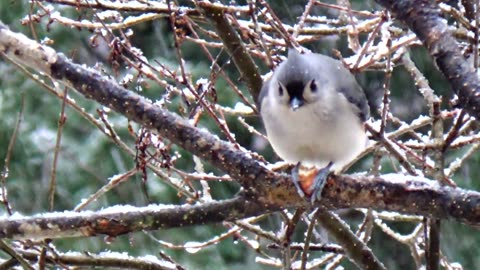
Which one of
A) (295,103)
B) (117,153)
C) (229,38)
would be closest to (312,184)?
(295,103)

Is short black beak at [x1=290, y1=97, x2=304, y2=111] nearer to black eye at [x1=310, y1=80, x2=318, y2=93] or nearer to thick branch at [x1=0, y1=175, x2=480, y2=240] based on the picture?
black eye at [x1=310, y1=80, x2=318, y2=93]

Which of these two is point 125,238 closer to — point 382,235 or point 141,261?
point 382,235

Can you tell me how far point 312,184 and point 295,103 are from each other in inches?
16.1

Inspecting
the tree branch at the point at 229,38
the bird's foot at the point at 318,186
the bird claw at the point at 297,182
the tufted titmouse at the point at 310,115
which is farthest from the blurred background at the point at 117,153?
the bird's foot at the point at 318,186

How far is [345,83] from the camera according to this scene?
2488 millimetres

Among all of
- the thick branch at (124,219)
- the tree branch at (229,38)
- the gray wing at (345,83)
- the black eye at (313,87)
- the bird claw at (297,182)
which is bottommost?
the thick branch at (124,219)

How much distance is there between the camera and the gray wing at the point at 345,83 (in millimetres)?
2451

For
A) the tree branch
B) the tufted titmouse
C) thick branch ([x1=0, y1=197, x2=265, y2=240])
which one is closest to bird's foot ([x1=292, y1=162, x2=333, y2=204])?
thick branch ([x1=0, y1=197, x2=265, y2=240])

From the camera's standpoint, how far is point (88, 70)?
186 centimetres

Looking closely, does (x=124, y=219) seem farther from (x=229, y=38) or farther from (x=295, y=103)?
(x=229, y=38)

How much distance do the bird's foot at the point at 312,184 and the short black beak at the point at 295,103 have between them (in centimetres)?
27

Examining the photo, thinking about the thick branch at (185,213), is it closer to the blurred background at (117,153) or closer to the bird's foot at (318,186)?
the bird's foot at (318,186)

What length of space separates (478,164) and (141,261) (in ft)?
12.0

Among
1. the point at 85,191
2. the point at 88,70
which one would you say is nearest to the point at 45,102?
the point at 85,191
